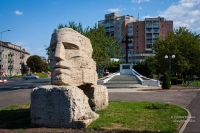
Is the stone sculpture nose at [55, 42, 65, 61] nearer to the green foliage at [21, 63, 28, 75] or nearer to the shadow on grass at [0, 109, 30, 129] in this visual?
the shadow on grass at [0, 109, 30, 129]

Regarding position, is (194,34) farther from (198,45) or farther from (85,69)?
(85,69)

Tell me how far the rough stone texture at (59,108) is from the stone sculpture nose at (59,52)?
1.17m

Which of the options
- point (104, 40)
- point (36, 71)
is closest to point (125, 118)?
point (104, 40)

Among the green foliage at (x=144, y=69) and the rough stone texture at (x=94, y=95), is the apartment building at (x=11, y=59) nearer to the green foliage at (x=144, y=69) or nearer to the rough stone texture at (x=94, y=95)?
the green foliage at (x=144, y=69)

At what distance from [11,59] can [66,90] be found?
3000 inches

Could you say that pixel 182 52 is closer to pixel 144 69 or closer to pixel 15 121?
pixel 144 69

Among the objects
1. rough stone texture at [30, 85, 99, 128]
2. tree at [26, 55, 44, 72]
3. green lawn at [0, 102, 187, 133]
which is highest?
tree at [26, 55, 44, 72]

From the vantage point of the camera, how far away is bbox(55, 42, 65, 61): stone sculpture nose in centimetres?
869

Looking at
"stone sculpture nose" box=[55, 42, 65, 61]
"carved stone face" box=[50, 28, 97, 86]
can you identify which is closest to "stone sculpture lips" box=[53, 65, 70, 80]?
"carved stone face" box=[50, 28, 97, 86]

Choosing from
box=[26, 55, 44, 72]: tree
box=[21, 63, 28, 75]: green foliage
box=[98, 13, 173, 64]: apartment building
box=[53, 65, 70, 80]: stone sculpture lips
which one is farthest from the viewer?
box=[21, 63, 28, 75]: green foliage

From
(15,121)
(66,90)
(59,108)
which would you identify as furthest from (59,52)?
(15,121)

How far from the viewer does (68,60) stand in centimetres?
911

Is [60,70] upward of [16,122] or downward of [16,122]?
upward

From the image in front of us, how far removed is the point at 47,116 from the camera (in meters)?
8.19
